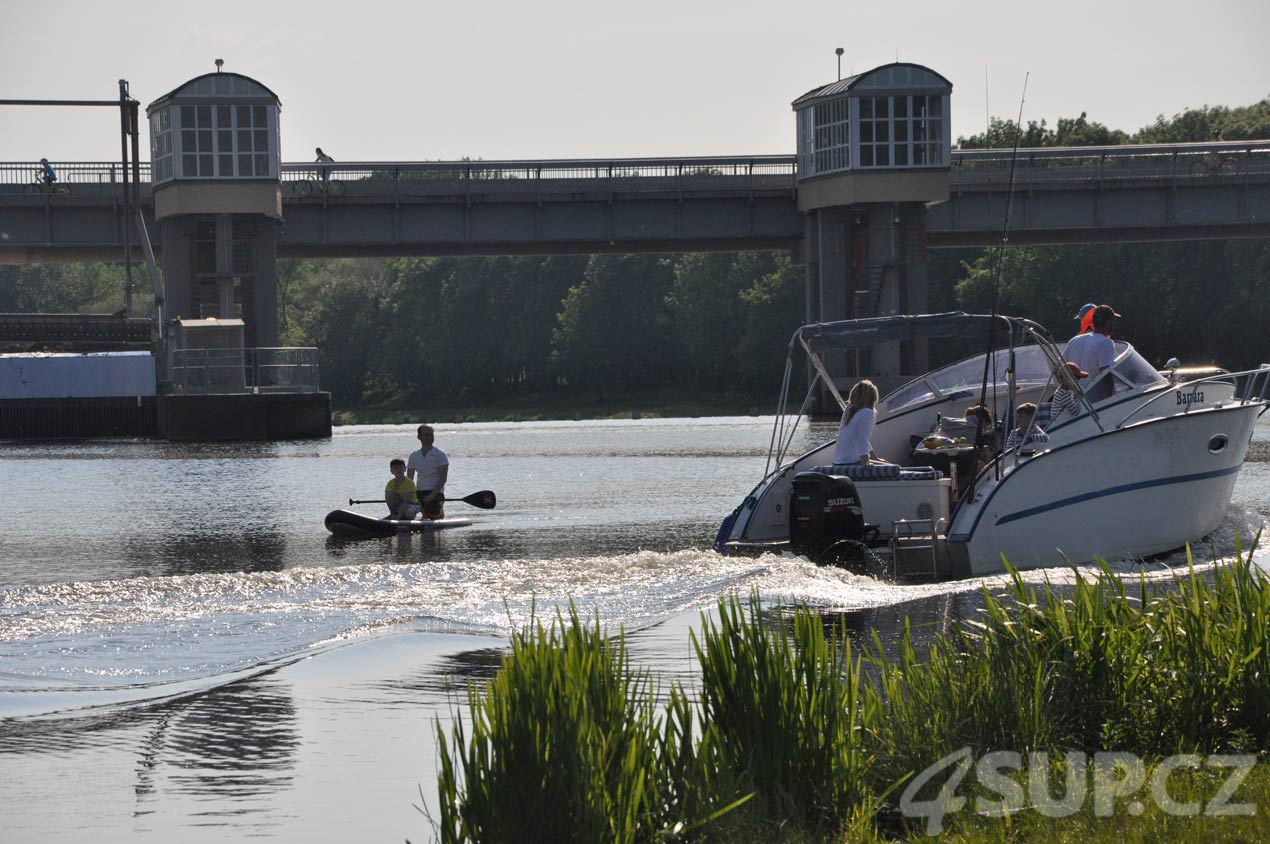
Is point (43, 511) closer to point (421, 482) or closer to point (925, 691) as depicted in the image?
point (421, 482)

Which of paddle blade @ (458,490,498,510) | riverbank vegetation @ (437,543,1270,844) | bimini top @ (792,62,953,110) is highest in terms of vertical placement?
bimini top @ (792,62,953,110)

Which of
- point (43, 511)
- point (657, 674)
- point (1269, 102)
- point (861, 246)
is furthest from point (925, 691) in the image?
point (1269, 102)

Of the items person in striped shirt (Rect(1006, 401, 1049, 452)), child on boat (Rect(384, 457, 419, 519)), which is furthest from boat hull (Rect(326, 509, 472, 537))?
person in striped shirt (Rect(1006, 401, 1049, 452))

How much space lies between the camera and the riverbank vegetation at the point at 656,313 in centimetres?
9231

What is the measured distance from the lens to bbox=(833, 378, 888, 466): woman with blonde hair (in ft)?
58.4

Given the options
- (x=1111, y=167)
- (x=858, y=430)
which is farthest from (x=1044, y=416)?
(x=1111, y=167)

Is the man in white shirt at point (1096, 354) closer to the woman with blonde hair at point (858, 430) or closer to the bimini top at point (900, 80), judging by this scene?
the woman with blonde hair at point (858, 430)

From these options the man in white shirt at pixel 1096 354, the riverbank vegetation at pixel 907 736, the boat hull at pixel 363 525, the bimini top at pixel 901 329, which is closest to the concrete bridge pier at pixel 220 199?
the boat hull at pixel 363 525

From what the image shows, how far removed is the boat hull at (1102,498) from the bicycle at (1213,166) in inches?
2197

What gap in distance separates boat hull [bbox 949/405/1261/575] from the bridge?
5032cm

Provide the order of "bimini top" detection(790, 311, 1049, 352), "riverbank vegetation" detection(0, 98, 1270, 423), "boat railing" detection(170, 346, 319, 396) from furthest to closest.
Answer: "riverbank vegetation" detection(0, 98, 1270, 423) < "boat railing" detection(170, 346, 319, 396) < "bimini top" detection(790, 311, 1049, 352)

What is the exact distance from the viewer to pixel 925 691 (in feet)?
26.1

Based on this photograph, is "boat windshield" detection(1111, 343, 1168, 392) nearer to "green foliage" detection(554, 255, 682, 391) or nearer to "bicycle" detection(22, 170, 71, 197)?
"bicycle" detection(22, 170, 71, 197)

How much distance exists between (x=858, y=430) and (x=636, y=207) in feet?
172
